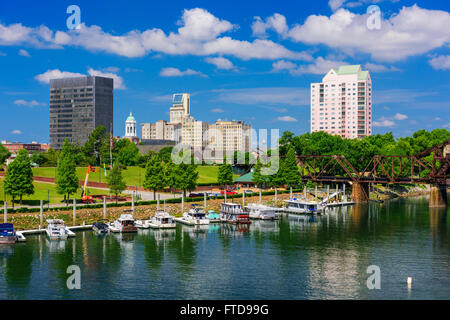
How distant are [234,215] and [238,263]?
112 feet

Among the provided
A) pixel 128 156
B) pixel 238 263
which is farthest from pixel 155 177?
pixel 128 156

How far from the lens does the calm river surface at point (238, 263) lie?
50250 mm

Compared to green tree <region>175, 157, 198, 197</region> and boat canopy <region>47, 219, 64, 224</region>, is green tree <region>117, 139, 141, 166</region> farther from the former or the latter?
boat canopy <region>47, 219, 64, 224</region>

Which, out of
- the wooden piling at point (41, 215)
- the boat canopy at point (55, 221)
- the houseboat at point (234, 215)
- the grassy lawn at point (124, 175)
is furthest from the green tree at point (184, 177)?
the boat canopy at point (55, 221)

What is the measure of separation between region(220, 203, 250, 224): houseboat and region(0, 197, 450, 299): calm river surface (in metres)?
3.81

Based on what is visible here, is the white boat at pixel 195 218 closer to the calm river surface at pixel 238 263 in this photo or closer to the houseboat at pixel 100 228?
the calm river surface at pixel 238 263

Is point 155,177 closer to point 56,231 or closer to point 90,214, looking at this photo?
point 90,214

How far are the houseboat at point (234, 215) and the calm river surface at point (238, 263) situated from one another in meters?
3.81

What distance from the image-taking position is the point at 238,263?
6216 centimetres

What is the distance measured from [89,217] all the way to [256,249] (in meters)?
34.9
